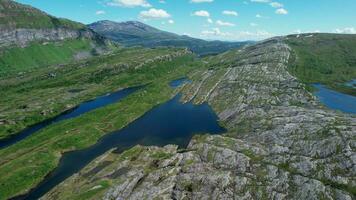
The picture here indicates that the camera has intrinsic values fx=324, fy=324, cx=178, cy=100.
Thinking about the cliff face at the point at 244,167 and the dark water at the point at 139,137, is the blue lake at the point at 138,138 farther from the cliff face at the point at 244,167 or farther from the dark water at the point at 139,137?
the cliff face at the point at 244,167

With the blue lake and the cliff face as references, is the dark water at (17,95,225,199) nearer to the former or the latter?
the blue lake

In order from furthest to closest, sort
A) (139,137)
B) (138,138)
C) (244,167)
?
(139,137), (138,138), (244,167)

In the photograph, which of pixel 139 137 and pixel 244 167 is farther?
pixel 139 137

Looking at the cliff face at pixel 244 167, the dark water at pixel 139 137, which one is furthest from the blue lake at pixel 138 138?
the cliff face at pixel 244 167

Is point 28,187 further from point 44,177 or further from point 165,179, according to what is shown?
point 165,179

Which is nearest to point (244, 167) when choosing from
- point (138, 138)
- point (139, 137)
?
point (138, 138)

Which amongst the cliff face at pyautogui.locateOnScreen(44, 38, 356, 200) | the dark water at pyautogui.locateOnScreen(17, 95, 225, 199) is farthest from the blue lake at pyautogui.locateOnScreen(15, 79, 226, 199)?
the cliff face at pyautogui.locateOnScreen(44, 38, 356, 200)

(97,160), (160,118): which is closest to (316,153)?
(97,160)

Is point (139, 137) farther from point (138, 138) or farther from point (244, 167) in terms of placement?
point (244, 167)
